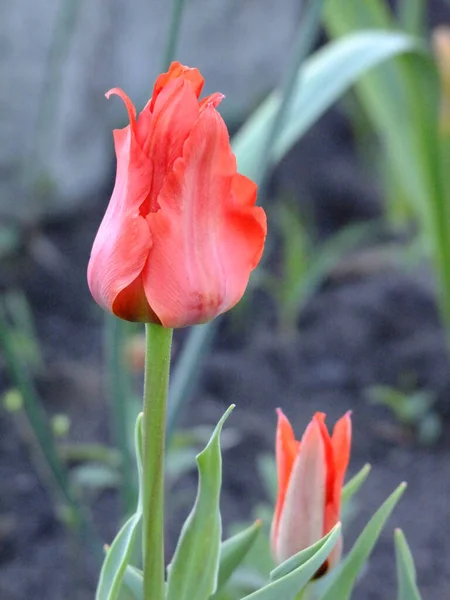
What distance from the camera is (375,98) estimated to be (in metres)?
1.41

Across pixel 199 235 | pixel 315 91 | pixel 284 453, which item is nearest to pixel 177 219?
pixel 199 235

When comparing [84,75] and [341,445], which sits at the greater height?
[84,75]

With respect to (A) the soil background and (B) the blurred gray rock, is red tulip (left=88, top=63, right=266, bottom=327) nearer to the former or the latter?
(A) the soil background

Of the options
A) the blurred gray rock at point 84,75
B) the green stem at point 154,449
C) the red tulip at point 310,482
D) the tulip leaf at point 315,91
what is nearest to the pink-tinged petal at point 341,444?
the red tulip at point 310,482

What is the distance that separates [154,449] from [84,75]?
171 cm

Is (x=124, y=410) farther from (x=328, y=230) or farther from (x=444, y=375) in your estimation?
(x=328, y=230)

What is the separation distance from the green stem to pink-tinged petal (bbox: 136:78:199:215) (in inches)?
2.6

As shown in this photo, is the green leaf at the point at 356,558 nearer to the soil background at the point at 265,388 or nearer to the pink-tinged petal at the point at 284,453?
the pink-tinged petal at the point at 284,453

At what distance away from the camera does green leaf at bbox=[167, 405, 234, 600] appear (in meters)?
0.45

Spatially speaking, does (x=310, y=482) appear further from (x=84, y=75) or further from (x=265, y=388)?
(x=84, y=75)

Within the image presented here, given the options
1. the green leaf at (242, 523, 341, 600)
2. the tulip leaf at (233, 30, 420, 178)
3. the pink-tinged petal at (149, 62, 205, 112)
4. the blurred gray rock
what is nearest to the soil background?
the blurred gray rock

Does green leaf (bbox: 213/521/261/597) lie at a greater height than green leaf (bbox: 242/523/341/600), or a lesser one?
lesser

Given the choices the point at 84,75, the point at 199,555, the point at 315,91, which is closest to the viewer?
the point at 199,555

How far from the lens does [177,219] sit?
356mm
